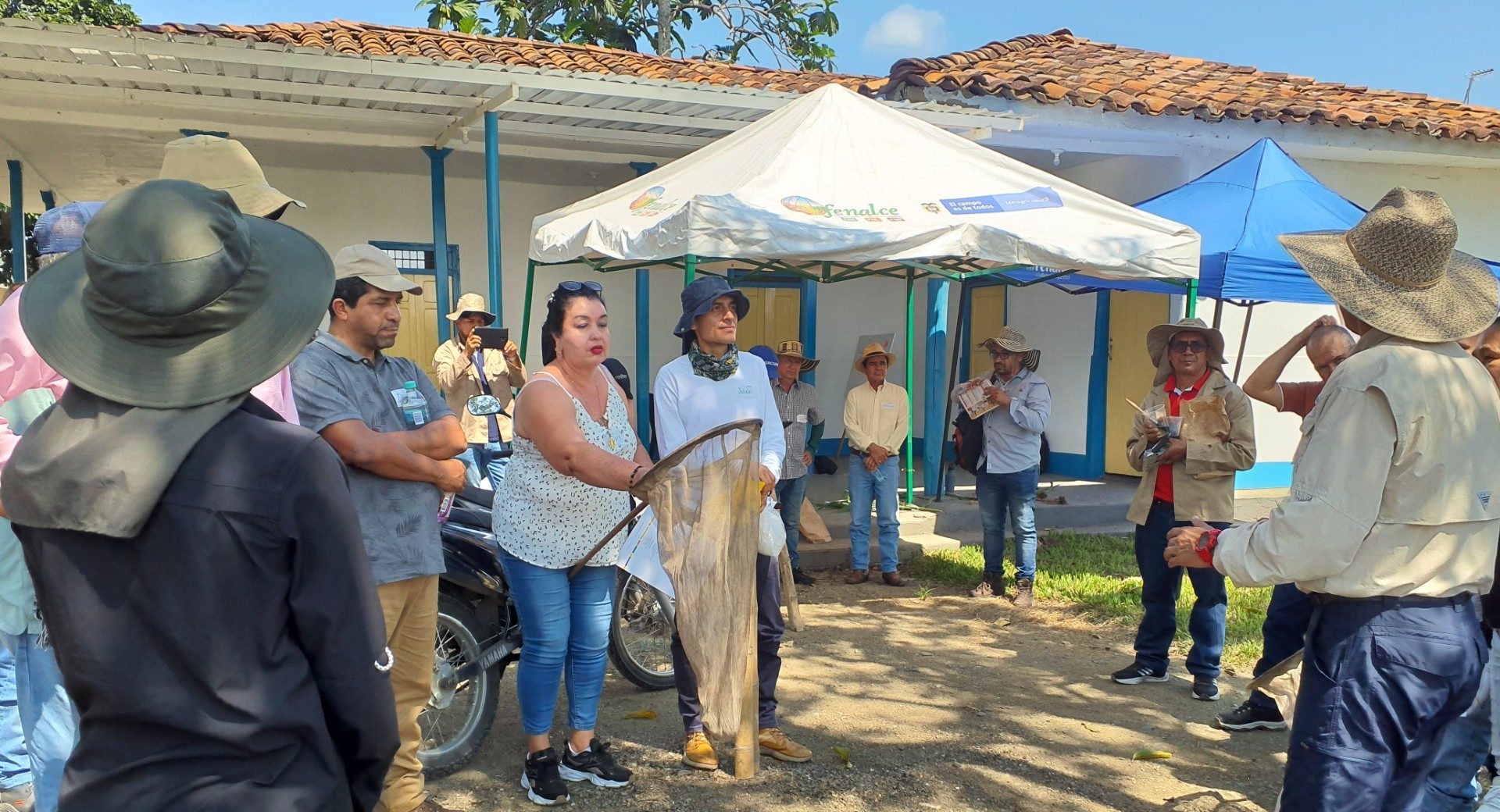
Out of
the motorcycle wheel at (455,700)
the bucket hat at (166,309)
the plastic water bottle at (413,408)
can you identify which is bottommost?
the motorcycle wheel at (455,700)

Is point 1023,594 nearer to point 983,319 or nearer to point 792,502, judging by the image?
point 792,502

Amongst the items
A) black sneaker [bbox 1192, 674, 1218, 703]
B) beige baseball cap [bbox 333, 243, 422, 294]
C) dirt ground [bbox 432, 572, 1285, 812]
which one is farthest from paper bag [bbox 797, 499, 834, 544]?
beige baseball cap [bbox 333, 243, 422, 294]

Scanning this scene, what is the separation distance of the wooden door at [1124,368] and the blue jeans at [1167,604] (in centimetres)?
594

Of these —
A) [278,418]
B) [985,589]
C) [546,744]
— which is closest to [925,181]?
[985,589]

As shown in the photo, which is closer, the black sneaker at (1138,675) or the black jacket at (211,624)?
the black jacket at (211,624)

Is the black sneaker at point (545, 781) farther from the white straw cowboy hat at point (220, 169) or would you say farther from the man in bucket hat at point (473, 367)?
the man in bucket hat at point (473, 367)

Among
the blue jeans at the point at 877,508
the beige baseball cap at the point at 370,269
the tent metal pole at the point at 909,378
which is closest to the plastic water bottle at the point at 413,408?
the beige baseball cap at the point at 370,269

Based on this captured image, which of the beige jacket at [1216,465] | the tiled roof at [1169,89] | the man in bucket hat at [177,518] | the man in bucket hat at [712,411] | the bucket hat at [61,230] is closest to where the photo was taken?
the man in bucket hat at [177,518]

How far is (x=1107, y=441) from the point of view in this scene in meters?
11.3

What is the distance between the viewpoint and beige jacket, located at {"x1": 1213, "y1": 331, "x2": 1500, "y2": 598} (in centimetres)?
256

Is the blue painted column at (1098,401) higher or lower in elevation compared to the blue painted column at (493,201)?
lower

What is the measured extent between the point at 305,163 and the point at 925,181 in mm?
6606

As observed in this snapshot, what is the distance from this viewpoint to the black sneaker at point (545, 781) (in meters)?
3.87

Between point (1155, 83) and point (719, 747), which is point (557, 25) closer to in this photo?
point (1155, 83)
